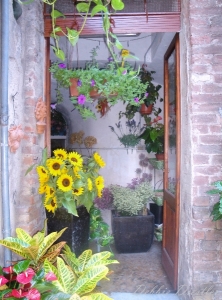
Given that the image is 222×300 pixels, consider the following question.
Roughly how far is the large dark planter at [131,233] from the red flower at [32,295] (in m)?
2.74

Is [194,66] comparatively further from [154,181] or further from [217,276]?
[154,181]

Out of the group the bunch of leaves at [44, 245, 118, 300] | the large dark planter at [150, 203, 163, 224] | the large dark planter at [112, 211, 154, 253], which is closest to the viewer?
the bunch of leaves at [44, 245, 118, 300]

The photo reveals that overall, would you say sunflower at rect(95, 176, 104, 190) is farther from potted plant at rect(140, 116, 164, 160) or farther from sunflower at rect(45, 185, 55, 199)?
potted plant at rect(140, 116, 164, 160)

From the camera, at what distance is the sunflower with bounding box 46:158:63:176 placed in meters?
2.44

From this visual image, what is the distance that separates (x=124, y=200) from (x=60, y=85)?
1.81 meters

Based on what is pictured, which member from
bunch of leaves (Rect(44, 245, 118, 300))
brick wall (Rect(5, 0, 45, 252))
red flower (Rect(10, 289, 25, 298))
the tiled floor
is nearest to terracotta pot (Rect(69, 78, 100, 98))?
brick wall (Rect(5, 0, 45, 252))

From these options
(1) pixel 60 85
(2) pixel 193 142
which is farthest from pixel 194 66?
(1) pixel 60 85

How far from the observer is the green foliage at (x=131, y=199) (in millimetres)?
4137

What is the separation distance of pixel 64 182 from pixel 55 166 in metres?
0.14

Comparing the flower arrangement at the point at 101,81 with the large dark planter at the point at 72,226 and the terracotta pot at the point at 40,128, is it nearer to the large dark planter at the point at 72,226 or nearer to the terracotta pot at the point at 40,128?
the terracotta pot at the point at 40,128

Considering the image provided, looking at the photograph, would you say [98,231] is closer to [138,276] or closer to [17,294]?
[138,276]

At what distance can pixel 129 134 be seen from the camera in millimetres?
5094

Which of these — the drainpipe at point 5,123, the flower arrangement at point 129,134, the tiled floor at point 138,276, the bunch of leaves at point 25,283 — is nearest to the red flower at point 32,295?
the bunch of leaves at point 25,283

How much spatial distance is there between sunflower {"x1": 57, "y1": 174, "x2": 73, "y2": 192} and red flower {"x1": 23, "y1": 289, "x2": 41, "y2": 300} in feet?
3.34
